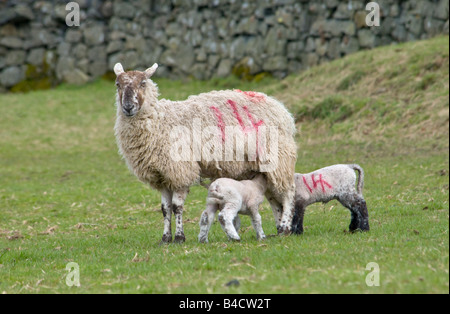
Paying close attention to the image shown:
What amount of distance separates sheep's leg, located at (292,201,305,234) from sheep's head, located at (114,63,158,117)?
2583 millimetres

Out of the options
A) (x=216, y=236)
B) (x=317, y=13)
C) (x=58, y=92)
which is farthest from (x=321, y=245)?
(x=58, y=92)

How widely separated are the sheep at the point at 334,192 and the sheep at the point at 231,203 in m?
0.62

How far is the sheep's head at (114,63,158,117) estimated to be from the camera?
27.1 ft

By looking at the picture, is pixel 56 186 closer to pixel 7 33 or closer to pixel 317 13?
pixel 317 13

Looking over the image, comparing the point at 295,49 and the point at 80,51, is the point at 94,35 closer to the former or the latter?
the point at 80,51

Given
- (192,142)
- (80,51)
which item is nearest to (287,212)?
(192,142)

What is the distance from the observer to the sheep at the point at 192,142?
27.9 ft

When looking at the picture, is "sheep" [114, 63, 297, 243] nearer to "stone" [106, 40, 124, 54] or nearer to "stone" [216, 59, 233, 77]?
"stone" [216, 59, 233, 77]

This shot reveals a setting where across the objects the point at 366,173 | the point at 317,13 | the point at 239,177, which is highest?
the point at 317,13

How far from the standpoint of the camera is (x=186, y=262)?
6.98 metres

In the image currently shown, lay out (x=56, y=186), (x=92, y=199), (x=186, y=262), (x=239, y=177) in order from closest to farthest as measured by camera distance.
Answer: (x=186, y=262) → (x=239, y=177) → (x=92, y=199) → (x=56, y=186)

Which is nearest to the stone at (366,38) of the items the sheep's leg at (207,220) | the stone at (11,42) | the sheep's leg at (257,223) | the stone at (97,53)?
the stone at (97,53)

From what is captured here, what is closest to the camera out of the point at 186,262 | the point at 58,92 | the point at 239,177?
the point at 186,262
